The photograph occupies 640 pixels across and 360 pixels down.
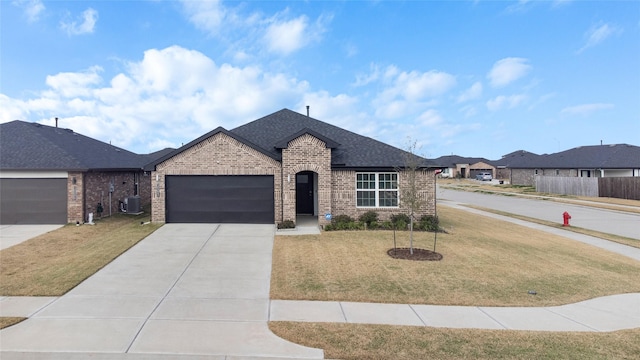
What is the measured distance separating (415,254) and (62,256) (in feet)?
37.9

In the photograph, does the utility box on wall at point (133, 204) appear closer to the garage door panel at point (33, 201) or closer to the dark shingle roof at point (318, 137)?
the garage door panel at point (33, 201)

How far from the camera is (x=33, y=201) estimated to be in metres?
17.4

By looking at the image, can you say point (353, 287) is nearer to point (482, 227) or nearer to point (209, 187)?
point (209, 187)

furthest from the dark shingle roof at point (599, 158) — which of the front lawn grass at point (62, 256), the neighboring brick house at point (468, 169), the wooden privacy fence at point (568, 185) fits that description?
the front lawn grass at point (62, 256)

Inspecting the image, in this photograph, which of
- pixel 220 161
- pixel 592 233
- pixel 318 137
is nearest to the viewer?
pixel 318 137

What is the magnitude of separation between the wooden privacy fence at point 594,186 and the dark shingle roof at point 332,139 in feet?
96.6

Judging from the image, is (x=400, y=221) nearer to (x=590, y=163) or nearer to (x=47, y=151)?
(x=47, y=151)

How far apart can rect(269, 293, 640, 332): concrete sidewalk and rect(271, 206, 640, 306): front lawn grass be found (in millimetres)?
327

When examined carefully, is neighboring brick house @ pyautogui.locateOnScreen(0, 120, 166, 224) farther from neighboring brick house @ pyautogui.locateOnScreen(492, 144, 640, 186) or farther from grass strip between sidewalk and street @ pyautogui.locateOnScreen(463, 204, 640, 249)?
neighboring brick house @ pyautogui.locateOnScreen(492, 144, 640, 186)

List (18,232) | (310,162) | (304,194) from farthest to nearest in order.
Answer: (304,194) < (310,162) < (18,232)

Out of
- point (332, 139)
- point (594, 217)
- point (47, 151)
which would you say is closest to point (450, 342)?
point (332, 139)

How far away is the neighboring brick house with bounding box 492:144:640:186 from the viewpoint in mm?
41875

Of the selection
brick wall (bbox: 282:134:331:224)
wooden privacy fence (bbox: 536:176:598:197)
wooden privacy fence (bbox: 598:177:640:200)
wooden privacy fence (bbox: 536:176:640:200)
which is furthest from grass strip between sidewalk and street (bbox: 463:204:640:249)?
wooden privacy fence (bbox: 536:176:598:197)

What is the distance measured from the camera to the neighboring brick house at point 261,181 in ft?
55.5
